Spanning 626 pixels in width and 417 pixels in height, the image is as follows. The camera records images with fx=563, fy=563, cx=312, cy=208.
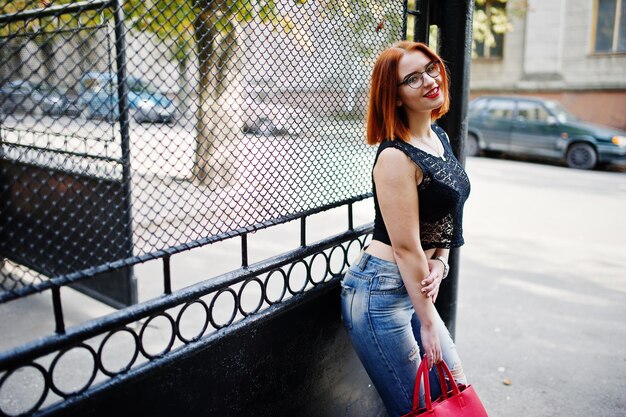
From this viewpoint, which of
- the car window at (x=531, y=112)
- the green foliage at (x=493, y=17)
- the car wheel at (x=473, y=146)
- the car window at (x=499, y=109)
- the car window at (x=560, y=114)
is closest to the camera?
the car window at (x=560, y=114)

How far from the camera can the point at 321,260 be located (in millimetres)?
6363

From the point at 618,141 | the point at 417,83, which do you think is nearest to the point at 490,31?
the point at 618,141

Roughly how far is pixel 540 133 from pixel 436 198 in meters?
12.6

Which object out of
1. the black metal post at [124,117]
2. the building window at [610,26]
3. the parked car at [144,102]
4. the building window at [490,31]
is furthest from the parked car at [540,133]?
the black metal post at [124,117]

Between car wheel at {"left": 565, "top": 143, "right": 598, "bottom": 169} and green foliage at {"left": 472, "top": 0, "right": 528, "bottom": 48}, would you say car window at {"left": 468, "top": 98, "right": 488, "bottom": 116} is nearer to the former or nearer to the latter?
green foliage at {"left": 472, "top": 0, "right": 528, "bottom": 48}

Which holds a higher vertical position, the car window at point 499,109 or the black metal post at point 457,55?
the black metal post at point 457,55

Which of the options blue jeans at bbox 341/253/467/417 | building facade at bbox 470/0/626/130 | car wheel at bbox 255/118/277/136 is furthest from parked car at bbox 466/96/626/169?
car wheel at bbox 255/118/277/136

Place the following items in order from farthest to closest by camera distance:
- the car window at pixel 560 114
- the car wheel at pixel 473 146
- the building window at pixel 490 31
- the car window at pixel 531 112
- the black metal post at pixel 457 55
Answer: the building window at pixel 490 31 < the car wheel at pixel 473 146 < the car window at pixel 531 112 < the car window at pixel 560 114 < the black metal post at pixel 457 55

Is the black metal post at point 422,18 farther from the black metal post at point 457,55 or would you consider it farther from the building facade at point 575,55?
the building facade at point 575,55

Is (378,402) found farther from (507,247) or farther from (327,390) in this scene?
(507,247)

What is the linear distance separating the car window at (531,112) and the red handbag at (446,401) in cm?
1279

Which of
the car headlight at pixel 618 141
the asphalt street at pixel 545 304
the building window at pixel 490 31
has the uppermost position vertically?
the building window at pixel 490 31

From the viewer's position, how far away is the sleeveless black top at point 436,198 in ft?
6.75

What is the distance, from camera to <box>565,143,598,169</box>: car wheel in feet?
41.9
